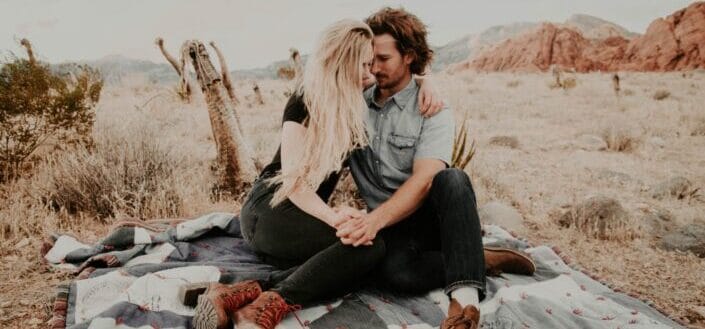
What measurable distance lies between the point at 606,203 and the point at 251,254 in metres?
3.24

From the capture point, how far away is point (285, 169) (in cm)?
275

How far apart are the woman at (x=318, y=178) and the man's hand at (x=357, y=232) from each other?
0.04 meters

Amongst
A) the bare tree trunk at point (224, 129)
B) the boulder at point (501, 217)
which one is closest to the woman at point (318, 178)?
the boulder at point (501, 217)

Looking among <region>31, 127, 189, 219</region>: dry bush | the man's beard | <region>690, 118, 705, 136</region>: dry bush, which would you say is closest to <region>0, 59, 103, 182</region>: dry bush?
<region>31, 127, 189, 219</region>: dry bush

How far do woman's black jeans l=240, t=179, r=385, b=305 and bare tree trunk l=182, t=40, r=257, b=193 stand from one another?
2.24 meters

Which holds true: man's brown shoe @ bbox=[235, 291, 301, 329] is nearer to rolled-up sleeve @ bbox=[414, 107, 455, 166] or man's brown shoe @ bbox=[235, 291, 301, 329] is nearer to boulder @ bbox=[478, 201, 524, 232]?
rolled-up sleeve @ bbox=[414, 107, 455, 166]

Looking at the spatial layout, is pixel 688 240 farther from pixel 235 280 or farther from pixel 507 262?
pixel 235 280

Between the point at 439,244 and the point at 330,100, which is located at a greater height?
the point at 330,100

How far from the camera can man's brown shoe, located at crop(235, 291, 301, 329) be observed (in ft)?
7.52

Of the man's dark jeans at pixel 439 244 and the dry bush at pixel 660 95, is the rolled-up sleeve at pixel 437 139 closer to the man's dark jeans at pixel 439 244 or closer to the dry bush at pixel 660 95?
the man's dark jeans at pixel 439 244

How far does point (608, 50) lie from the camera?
43875 mm

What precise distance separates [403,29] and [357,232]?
1390mm

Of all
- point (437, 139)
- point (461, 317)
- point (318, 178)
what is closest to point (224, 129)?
point (318, 178)

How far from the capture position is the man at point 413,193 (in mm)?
2561
